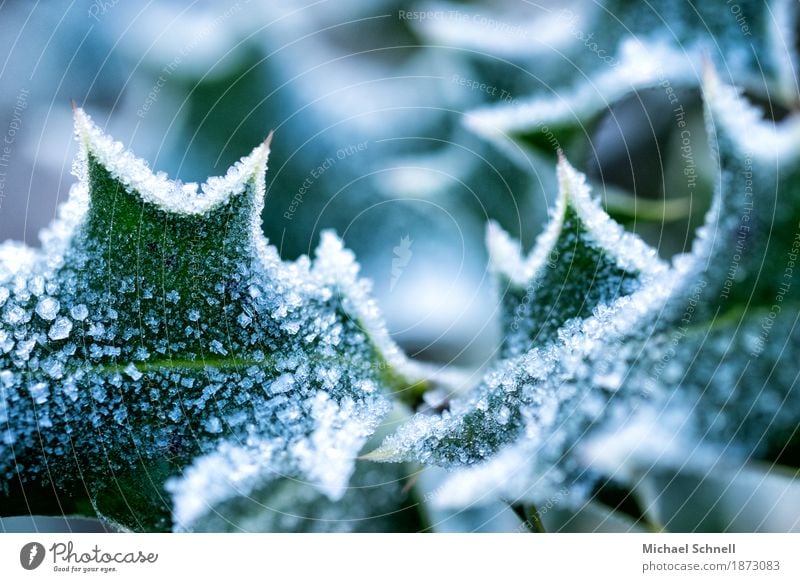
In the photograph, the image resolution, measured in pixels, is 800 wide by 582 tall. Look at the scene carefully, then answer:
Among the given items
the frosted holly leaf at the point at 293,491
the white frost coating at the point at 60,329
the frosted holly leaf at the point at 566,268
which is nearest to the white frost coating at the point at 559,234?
the frosted holly leaf at the point at 566,268

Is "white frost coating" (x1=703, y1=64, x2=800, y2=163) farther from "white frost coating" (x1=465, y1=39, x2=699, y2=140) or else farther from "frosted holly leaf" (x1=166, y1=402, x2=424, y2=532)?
"frosted holly leaf" (x1=166, y1=402, x2=424, y2=532)

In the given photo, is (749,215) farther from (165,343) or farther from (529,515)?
(165,343)

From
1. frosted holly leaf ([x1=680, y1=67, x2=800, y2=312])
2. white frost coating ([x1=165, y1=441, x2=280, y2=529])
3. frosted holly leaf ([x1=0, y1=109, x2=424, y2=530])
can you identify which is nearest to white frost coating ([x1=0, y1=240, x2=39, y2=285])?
frosted holly leaf ([x1=0, y1=109, x2=424, y2=530])

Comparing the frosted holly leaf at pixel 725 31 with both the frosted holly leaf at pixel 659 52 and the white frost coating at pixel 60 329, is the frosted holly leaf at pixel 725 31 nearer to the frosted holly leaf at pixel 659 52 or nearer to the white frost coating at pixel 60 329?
the frosted holly leaf at pixel 659 52

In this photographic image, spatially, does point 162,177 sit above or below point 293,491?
above

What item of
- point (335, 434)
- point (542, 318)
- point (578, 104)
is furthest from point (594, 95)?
point (335, 434)
